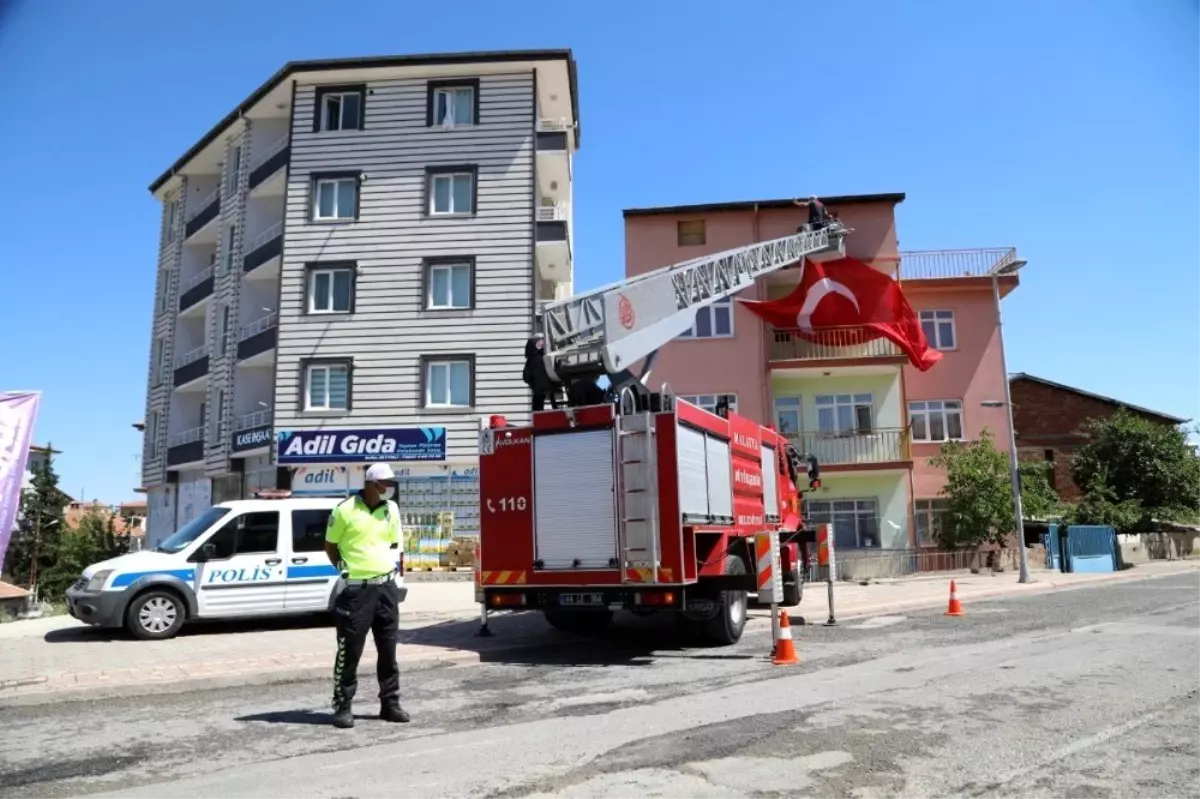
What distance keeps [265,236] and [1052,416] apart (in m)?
36.8

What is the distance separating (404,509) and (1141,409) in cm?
3901

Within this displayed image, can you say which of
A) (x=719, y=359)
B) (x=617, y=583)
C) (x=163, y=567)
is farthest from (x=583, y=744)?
(x=719, y=359)

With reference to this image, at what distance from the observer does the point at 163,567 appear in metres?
11.6

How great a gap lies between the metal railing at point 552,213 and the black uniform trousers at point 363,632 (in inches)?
914

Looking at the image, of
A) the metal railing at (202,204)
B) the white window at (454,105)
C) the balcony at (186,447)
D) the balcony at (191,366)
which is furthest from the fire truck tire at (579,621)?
the metal railing at (202,204)

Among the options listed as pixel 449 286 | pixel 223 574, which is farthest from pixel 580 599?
pixel 449 286

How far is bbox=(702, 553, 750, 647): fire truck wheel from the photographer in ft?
35.3

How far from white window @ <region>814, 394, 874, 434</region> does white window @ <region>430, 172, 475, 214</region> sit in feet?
45.9

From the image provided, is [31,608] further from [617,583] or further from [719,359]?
[719,359]

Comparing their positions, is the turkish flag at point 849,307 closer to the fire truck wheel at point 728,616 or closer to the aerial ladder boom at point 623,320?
the aerial ladder boom at point 623,320

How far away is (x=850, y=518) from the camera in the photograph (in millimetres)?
30266

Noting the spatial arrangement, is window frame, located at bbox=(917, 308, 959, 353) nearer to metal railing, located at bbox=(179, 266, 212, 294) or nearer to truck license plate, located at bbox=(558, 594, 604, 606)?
truck license plate, located at bbox=(558, 594, 604, 606)

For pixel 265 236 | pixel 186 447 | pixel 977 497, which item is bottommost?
pixel 977 497

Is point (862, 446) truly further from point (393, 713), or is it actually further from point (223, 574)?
point (393, 713)
